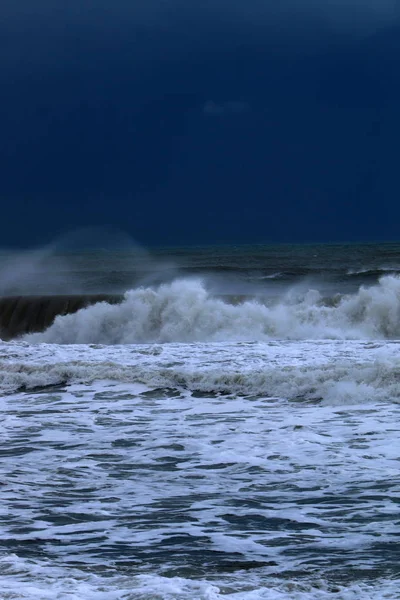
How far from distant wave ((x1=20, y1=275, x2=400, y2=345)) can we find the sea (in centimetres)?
385

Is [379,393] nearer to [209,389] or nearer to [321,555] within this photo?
[209,389]

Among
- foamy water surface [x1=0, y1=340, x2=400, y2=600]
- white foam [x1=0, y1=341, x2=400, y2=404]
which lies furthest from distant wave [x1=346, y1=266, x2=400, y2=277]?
foamy water surface [x1=0, y1=340, x2=400, y2=600]

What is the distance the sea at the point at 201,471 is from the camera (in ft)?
15.1

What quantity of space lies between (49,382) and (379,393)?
15.4 feet

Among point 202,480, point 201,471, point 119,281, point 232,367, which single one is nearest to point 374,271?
point 119,281

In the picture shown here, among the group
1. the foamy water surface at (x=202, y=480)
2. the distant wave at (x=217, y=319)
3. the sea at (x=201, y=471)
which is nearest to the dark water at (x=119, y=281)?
the distant wave at (x=217, y=319)

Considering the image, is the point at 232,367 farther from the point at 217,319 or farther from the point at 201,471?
the point at 217,319

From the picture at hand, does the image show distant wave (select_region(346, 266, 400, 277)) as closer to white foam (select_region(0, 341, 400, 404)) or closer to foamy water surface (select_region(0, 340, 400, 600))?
white foam (select_region(0, 341, 400, 404))

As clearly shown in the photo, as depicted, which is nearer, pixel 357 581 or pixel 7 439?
pixel 357 581

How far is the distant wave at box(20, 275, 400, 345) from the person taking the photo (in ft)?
60.8

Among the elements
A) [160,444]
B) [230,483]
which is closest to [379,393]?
[160,444]

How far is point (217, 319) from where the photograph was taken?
18.8 meters

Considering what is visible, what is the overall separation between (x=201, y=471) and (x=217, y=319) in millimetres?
11972

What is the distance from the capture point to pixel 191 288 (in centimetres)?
2042
